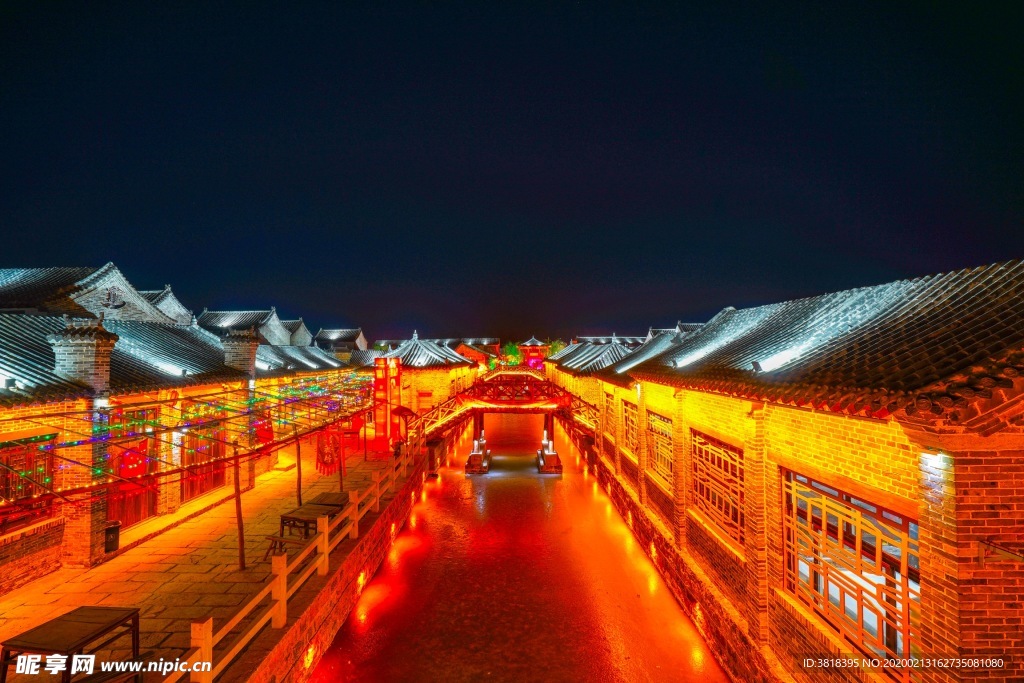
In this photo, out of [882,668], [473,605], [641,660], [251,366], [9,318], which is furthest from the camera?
[251,366]

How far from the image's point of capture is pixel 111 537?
403 inches

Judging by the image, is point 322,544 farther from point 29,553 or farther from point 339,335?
point 339,335

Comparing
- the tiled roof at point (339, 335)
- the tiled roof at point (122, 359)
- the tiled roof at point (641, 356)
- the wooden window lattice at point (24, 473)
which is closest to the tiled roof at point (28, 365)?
the tiled roof at point (122, 359)

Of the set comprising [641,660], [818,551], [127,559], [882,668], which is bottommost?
[641,660]

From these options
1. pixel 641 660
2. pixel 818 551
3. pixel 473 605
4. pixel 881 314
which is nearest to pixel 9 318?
pixel 473 605

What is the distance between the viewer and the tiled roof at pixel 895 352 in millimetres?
3788

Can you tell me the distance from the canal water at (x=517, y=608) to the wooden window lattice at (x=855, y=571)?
287 centimetres

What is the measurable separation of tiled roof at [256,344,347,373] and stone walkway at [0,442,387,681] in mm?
7690

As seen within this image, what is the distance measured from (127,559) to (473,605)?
23.5 feet

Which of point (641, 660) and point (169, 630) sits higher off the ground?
point (169, 630)

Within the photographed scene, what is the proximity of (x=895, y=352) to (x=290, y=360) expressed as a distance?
2311 centimetres

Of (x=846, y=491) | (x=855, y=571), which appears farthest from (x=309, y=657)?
(x=846, y=491)

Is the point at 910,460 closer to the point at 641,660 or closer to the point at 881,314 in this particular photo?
the point at 881,314

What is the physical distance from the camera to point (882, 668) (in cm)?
518
